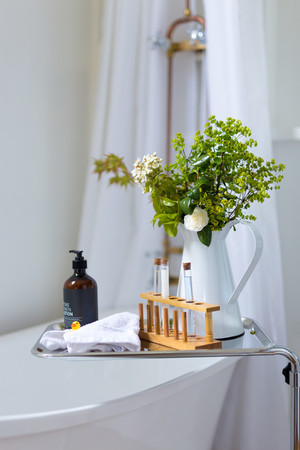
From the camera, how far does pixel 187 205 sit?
1118 millimetres

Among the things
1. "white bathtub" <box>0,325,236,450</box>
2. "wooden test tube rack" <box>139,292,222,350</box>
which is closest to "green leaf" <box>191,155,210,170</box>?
"wooden test tube rack" <box>139,292,222,350</box>

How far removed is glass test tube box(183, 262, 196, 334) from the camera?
109cm

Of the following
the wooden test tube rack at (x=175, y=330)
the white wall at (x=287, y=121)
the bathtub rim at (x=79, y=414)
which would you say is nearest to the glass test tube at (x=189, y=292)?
the wooden test tube rack at (x=175, y=330)

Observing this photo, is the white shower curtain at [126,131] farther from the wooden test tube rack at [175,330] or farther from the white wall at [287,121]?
the wooden test tube rack at [175,330]

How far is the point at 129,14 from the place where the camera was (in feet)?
6.36

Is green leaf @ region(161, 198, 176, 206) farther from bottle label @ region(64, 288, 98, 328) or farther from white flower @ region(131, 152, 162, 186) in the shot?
bottle label @ region(64, 288, 98, 328)

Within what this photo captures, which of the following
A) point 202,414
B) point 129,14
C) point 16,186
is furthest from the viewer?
point 129,14

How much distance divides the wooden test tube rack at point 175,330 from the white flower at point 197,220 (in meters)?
0.15

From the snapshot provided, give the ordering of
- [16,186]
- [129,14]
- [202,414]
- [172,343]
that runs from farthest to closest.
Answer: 1. [129,14]
2. [16,186]
3. [202,414]
4. [172,343]

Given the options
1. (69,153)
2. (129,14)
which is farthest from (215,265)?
(129,14)

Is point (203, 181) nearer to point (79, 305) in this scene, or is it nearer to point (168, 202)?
point (168, 202)

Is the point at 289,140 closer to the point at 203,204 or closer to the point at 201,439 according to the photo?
the point at 203,204

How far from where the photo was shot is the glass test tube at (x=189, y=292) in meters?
1.09

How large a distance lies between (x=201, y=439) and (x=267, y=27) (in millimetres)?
1306
